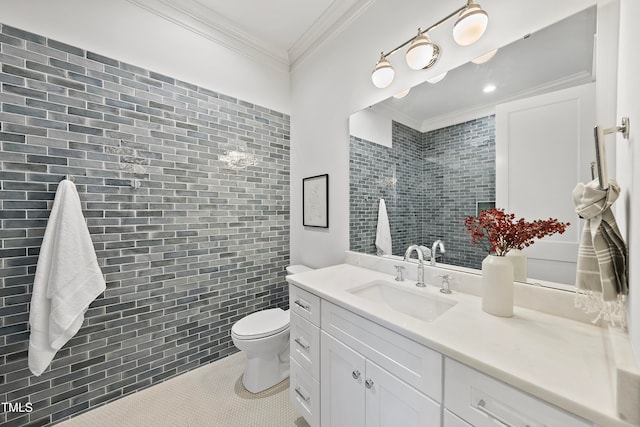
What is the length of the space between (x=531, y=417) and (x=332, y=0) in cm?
252

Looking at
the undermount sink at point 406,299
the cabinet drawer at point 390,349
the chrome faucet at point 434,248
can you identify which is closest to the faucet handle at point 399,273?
the undermount sink at point 406,299

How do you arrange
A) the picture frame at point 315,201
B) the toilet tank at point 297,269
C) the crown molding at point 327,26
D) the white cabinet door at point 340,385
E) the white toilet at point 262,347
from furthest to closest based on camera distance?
the toilet tank at point 297,269
the picture frame at point 315,201
the crown molding at point 327,26
the white toilet at point 262,347
the white cabinet door at point 340,385

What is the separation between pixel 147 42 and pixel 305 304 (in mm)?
2185

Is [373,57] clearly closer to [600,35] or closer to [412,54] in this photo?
[412,54]

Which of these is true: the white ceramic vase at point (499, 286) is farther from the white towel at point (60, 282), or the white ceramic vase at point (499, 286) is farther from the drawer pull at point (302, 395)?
the white towel at point (60, 282)

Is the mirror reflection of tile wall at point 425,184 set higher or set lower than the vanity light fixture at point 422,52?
lower

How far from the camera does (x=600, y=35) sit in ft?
2.98

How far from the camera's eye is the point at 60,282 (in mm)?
1381

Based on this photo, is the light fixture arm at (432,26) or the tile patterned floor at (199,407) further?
the tile patterned floor at (199,407)

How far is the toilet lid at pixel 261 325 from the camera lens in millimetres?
1672

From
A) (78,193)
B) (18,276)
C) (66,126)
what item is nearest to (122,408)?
(18,276)

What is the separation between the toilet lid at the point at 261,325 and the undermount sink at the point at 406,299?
2.44 ft

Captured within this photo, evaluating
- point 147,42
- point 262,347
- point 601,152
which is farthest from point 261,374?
point 147,42

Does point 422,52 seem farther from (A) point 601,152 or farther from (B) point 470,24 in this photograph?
(A) point 601,152
